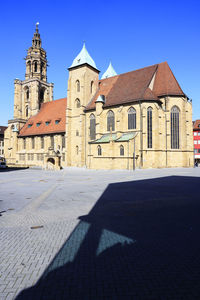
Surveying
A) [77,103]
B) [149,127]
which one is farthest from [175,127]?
[77,103]

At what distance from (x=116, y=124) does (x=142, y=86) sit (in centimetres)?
797

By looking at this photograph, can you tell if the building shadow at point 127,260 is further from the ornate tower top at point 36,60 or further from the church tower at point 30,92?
the ornate tower top at point 36,60

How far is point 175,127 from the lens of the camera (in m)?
33.2

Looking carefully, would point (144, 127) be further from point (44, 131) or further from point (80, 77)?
point (44, 131)

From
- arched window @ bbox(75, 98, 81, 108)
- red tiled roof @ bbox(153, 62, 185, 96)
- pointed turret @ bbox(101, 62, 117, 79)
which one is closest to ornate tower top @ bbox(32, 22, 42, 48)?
pointed turret @ bbox(101, 62, 117, 79)

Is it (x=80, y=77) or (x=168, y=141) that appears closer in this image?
(x=168, y=141)

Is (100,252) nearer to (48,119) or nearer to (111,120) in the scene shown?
(111,120)

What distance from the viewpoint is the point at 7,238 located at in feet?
16.9

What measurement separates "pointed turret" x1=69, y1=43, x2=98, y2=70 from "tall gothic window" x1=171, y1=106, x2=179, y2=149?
19.2 metres

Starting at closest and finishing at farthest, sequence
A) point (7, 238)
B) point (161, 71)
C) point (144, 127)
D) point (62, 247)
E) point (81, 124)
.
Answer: point (62, 247) < point (7, 238) < point (144, 127) < point (161, 71) < point (81, 124)

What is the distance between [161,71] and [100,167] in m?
20.7

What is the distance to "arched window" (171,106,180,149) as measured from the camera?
32875mm

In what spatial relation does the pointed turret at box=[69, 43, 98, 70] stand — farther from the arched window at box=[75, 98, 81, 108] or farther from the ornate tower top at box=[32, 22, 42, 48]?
the ornate tower top at box=[32, 22, 42, 48]

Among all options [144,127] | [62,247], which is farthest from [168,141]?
[62,247]
